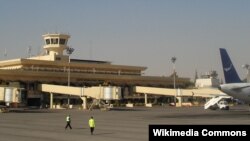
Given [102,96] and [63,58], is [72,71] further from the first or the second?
[102,96]

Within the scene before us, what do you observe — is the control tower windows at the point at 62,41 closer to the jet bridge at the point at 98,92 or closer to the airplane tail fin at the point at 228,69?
the jet bridge at the point at 98,92

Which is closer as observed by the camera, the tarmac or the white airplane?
the tarmac

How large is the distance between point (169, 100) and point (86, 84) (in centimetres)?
3587

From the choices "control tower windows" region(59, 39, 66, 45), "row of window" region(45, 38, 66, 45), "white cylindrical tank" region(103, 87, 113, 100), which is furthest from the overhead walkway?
"row of window" region(45, 38, 66, 45)

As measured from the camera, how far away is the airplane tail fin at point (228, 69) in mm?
54969

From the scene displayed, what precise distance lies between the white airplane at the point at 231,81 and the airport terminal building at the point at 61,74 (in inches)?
2306

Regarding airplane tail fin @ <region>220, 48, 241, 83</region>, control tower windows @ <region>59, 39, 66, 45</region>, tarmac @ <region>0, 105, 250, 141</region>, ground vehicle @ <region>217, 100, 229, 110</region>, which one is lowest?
tarmac @ <region>0, 105, 250, 141</region>

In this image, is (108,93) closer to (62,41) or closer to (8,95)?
(8,95)

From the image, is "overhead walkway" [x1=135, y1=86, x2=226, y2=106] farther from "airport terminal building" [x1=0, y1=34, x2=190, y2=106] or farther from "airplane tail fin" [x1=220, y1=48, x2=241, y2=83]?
"airplane tail fin" [x1=220, y1=48, x2=241, y2=83]

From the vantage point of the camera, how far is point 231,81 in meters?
55.7

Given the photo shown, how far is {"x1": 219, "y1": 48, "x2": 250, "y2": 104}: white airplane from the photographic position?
52.0 meters

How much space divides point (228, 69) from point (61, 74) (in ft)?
239

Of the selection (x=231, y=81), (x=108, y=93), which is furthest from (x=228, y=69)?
(x=108, y=93)

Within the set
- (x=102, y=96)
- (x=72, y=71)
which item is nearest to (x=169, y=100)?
(x=72, y=71)
